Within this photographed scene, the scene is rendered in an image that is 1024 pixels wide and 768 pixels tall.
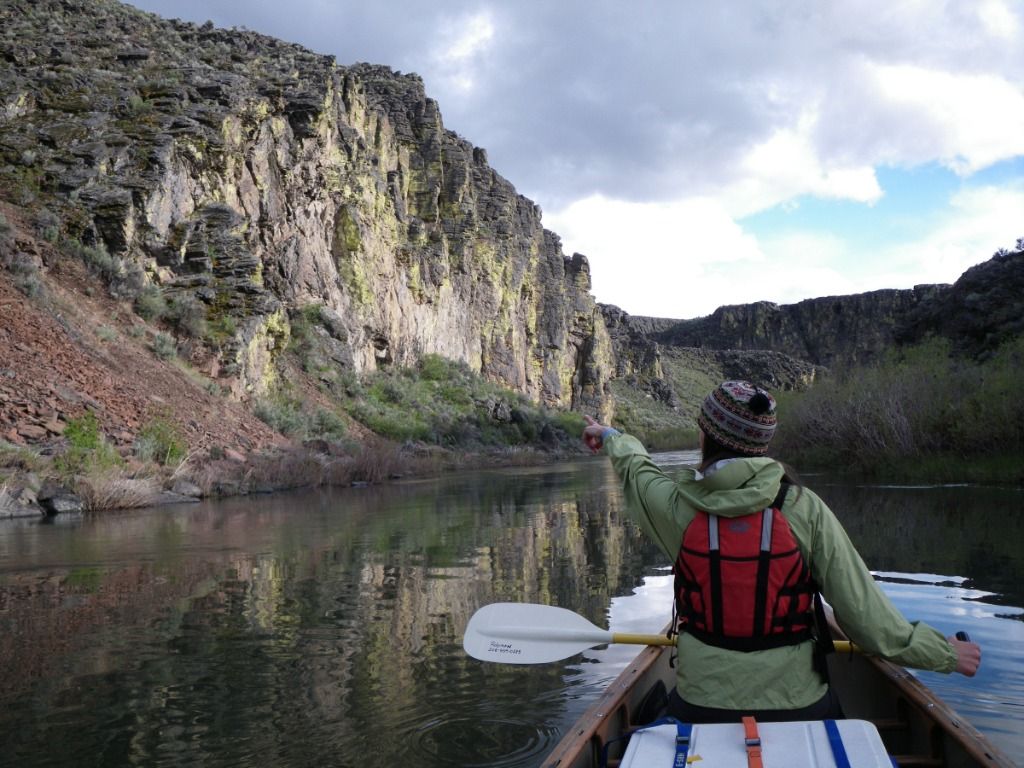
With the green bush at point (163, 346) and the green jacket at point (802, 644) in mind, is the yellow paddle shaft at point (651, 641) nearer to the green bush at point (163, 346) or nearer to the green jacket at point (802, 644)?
the green jacket at point (802, 644)

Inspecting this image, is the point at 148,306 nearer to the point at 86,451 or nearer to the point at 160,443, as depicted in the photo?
the point at 160,443

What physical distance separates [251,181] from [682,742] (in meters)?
34.9

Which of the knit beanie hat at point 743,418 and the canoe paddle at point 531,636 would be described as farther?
the canoe paddle at point 531,636

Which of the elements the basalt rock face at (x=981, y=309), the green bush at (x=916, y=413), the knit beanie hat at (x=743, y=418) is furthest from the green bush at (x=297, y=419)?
the knit beanie hat at (x=743, y=418)

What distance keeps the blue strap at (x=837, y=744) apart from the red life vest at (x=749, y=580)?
0.30 metres

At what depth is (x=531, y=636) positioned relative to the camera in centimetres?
430

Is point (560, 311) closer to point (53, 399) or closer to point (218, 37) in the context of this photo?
point (218, 37)

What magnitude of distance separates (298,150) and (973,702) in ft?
125

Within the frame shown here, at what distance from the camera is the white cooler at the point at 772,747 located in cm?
258

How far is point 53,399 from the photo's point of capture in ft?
59.3

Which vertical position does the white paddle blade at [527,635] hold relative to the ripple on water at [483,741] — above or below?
above

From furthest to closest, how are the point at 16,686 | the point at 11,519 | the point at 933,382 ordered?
the point at 933,382
the point at 11,519
the point at 16,686

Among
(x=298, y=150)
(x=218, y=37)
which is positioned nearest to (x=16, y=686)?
(x=298, y=150)

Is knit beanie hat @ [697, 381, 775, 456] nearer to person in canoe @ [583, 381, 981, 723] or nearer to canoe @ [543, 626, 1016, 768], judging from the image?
person in canoe @ [583, 381, 981, 723]
